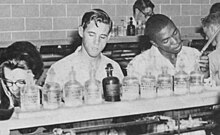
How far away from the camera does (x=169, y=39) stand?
9.36 ft

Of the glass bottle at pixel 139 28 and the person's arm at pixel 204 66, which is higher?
the glass bottle at pixel 139 28

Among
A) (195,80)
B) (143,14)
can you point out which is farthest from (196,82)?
(143,14)

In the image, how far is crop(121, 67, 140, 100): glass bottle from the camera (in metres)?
2.16

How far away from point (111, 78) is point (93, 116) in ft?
0.79

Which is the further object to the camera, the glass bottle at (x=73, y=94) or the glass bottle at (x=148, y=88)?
the glass bottle at (x=148, y=88)

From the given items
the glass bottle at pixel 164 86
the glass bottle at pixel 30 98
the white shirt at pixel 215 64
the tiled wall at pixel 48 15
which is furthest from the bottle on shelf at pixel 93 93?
the tiled wall at pixel 48 15

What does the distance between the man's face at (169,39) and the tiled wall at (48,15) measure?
162cm

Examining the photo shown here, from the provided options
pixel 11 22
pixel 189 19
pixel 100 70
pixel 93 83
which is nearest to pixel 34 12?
pixel 11 22

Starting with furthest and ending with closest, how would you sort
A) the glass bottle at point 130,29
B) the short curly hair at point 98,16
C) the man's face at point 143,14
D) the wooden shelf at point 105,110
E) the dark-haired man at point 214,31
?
the man's face at point 143,14 → the glass bottle at point 130,29 → the dark-haired man at point 214,31 → the short curly hair at point 98,16 → the wooden shelf at point 105,110

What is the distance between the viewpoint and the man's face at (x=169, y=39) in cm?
283

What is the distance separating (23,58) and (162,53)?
118cm

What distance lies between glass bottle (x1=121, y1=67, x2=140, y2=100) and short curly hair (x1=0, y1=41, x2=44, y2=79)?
537 millimetres

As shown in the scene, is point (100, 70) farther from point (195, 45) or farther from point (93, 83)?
point (195, 45)

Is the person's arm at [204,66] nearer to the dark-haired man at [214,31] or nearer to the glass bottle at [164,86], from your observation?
the glass bottle at [164,86]
